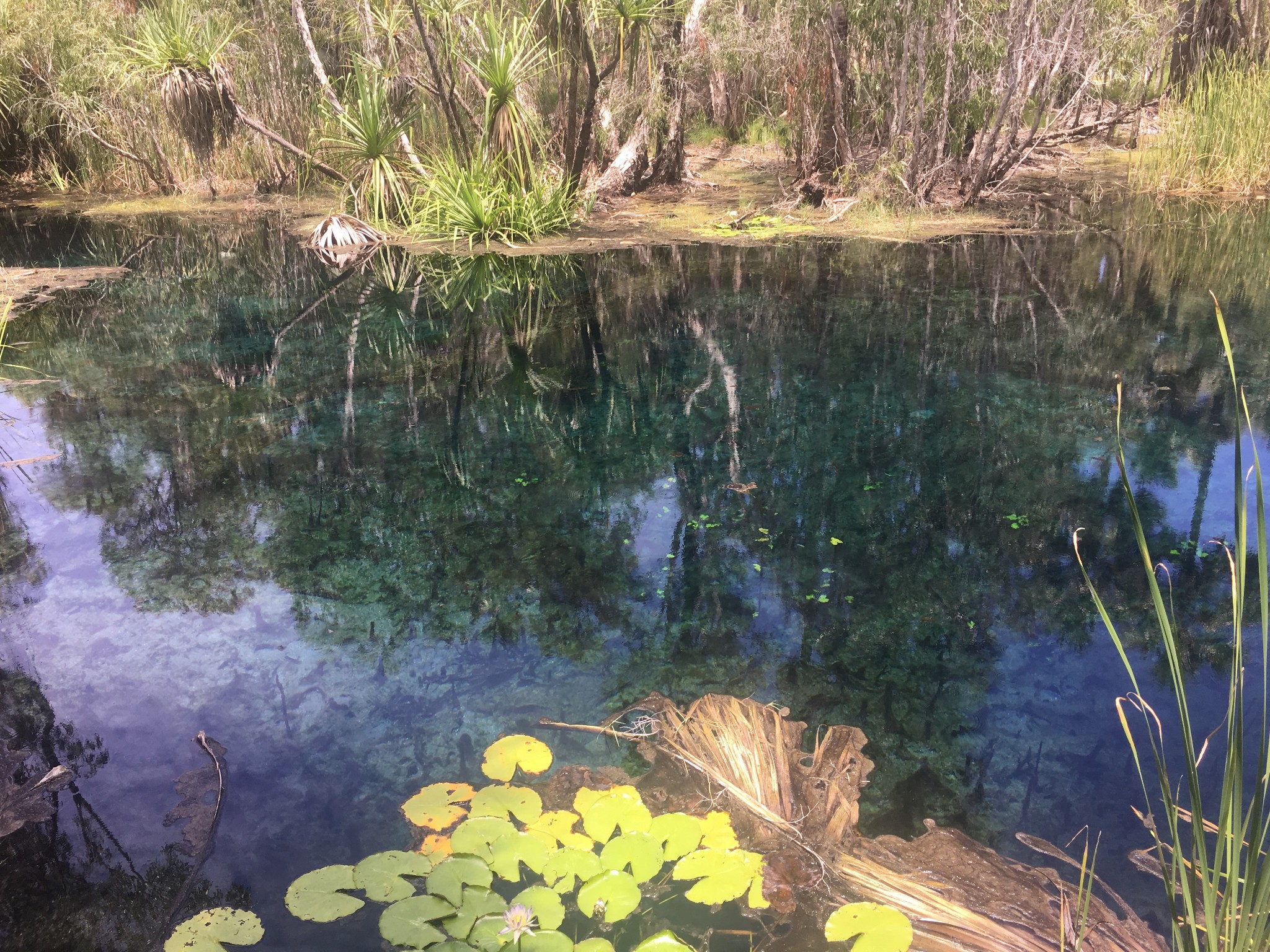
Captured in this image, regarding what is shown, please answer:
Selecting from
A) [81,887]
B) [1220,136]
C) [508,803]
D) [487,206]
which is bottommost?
[81,887]

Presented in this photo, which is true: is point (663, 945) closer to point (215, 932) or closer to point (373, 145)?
point (215, 932)

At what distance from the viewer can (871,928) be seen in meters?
1.74

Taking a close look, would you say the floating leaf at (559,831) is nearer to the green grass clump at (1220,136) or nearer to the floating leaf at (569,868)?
the floating leaf at (569,868)

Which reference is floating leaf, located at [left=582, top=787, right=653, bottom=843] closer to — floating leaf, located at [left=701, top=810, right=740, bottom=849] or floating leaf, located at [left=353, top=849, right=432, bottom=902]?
floating leaf, located at [left=701, top=810, right=740, bottom=849]

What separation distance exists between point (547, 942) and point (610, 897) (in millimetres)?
162

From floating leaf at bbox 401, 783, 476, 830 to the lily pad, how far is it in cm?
38

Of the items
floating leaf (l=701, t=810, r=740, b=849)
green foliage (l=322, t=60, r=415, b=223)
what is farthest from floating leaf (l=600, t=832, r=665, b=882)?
green foliage (l=322, t=60, r=415, b=223)

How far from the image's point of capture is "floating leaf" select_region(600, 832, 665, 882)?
1.84m

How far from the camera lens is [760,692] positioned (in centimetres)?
249

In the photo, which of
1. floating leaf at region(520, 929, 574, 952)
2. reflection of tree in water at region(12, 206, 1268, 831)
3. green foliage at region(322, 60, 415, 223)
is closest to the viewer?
floating leaf at region(520, 929, 574, 952)

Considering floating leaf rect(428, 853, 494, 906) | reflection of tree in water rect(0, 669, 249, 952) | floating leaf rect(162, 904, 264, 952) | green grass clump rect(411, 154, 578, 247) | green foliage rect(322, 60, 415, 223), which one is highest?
green foliage rect(322, 60, 415, 223)

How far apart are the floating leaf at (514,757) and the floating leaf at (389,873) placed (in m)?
0.32

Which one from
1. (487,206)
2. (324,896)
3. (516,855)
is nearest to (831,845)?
(516,855)

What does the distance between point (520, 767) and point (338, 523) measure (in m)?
1.66
